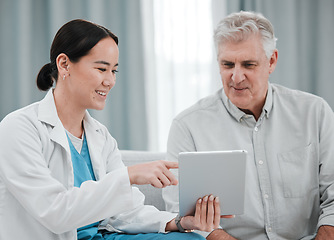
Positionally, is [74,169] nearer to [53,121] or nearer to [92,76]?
[53,121]

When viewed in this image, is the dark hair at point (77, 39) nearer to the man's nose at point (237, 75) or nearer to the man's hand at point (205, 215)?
the man's nose at point (237, 75)

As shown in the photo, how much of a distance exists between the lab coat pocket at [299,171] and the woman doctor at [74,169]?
19.5 inches

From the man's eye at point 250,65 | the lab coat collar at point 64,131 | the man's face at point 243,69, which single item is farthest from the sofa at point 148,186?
the man's eye at point 250,65

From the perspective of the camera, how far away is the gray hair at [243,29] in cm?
178

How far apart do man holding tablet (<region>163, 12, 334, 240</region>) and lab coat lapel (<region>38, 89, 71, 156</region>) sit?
525 millimetres

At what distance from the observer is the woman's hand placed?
1.27m

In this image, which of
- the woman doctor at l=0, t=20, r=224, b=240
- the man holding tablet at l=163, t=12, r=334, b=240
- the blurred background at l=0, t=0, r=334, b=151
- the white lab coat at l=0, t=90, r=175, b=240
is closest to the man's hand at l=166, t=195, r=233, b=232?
the woman doctor at l=0, t=20, r=224, b=240

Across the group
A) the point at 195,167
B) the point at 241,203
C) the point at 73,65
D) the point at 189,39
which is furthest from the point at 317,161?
the point at 189,39

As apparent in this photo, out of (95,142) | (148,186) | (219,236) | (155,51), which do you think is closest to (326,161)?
(219,236)

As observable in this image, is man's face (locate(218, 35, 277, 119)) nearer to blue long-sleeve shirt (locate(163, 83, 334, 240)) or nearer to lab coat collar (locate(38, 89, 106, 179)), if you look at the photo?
blue long-sleeve shirt (locate(163, 83, 334, 240))

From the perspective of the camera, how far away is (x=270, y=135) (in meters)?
1.83

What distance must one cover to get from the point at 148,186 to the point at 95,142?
1.61 feet

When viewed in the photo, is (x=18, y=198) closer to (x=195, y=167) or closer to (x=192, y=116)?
(x=195, y=167)

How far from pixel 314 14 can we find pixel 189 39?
991 millimetres
